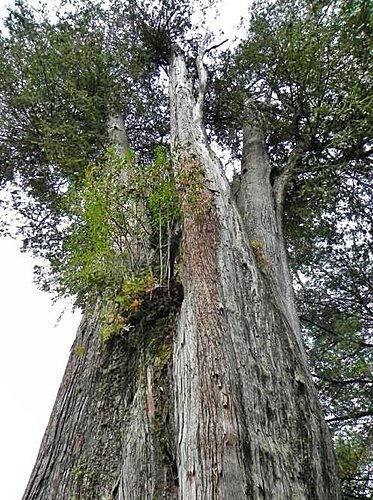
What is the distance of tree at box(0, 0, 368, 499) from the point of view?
9.61 ft

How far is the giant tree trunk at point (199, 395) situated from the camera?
2.69 m

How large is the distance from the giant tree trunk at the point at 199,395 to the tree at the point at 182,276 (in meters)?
0.01

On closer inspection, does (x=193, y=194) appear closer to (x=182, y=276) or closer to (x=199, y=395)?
(x=182, y=276)

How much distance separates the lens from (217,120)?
860 centimetres

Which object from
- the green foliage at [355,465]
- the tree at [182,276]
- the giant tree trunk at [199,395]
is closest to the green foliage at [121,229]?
the tree at [182,276]

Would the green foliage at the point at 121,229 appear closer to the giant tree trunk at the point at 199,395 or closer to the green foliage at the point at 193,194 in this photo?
the green foliage at the point at 193,194

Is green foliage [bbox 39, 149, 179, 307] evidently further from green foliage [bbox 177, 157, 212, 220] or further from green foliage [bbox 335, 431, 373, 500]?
green foliage [bbox 335, 431, 373, 500]

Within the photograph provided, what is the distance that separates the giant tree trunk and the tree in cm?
1

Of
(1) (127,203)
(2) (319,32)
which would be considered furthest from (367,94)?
(1) (127,203)

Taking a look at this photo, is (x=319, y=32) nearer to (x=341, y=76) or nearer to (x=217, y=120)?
(x=341, y=76)

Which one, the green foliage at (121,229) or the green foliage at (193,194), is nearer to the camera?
the green foliage at (121,229)

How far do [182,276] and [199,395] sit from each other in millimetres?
1160

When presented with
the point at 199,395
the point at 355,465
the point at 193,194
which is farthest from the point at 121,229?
the point at 355,465

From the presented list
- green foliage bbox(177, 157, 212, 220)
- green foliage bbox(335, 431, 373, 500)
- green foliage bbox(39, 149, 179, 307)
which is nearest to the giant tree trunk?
green foliage bbox(177, 157, 212, 220)
